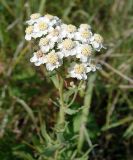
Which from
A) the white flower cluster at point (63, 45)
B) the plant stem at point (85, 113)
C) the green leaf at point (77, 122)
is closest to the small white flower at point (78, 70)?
the white flower cluster at point (63, 45)

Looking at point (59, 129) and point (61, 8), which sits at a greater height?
point (61, 8)

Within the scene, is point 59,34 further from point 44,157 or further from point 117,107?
point 117,107

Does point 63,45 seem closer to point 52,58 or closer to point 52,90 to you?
point 52,58

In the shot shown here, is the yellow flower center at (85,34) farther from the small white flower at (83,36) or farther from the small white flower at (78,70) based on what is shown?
the small white flower at (78,70)

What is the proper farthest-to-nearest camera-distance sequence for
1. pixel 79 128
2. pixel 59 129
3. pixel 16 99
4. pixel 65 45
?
1. pixel 16 99
2. pixel 79 128
3. pixel 59 129
4. pixel 65 45

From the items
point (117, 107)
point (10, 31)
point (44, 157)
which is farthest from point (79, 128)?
point (10, 31)

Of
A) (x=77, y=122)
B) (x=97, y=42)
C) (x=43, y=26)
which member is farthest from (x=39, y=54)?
(x=77, y=122)

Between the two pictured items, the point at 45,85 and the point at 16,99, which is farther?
the point at 45,85
